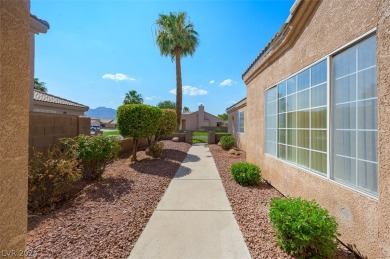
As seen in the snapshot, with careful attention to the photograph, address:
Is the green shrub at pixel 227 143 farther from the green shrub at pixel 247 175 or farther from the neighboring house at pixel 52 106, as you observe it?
the neighboring house at pixel 52 106

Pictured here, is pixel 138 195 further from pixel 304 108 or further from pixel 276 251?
pixel 304 108

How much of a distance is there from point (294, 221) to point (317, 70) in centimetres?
287

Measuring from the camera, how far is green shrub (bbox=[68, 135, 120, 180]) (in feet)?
20.0

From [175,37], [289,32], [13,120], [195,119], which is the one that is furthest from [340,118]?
[195,119]

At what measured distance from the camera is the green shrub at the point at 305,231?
2678 millimetres

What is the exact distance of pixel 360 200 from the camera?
9.41 ft

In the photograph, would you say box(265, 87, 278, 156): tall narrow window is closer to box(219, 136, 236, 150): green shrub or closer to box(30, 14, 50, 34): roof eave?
box(219, 136, 236, 150): green shrub

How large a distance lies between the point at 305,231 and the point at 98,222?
137 inches

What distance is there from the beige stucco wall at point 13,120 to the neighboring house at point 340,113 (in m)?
3.65

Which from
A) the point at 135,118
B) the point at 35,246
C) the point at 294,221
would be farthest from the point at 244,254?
the point at 135,118

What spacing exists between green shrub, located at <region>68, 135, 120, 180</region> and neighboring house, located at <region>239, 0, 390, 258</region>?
5.22m

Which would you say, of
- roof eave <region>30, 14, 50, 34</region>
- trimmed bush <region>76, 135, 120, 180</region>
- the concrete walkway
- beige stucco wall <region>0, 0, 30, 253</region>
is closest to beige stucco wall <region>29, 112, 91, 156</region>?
trimmed bush <region>76, 135, 120, 180</region>

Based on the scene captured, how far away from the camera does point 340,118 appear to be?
11.1ft

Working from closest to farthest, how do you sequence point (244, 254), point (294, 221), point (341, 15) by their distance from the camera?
point (294, 221) < point (244, 254) < point (341, 15)
